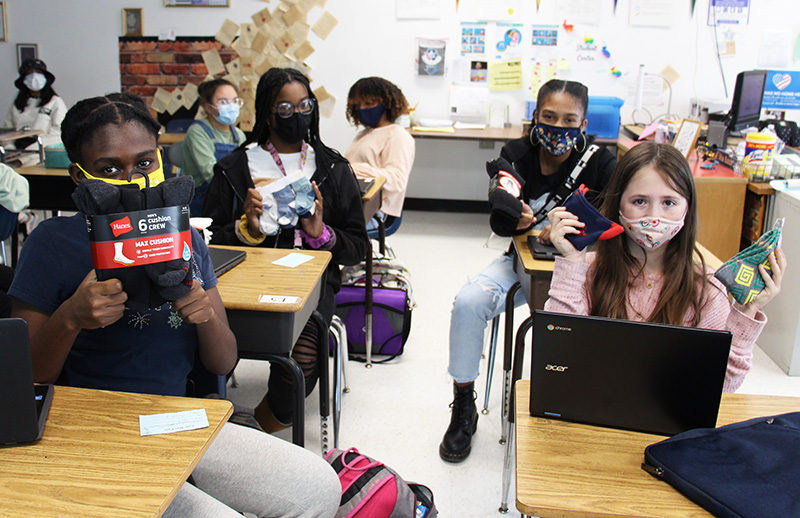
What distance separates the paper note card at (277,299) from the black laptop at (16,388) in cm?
62

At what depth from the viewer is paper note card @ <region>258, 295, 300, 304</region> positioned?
1.58 metres

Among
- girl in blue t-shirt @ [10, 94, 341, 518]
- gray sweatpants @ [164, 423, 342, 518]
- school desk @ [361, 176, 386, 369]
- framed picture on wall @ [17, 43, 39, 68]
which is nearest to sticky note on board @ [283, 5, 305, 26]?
framed picture on wall @ [17, 43, 39, 68]

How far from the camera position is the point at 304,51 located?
5.05 m

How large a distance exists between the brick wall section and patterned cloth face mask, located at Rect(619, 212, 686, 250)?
14.3 feet

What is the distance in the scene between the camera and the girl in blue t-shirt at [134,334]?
118 cm

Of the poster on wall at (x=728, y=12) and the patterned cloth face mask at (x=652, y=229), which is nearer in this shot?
the patterned cloth face mask at (x=652, y=229)

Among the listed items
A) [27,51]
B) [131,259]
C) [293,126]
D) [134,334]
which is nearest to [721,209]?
[293,126]

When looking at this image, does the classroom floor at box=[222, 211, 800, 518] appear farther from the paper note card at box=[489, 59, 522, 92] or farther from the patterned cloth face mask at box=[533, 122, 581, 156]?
the paper note card at box=[489, 59, 522, 92]

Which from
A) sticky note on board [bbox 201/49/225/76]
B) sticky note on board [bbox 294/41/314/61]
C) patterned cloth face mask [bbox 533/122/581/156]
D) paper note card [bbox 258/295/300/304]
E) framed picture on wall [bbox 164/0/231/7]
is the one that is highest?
framed picture on wall [bbox 164/0/231/7]

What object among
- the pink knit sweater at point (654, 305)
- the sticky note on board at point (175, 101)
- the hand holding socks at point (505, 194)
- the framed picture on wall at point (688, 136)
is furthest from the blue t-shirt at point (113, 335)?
the sticky note on board at point (175, 101)

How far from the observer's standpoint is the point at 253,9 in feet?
16.5

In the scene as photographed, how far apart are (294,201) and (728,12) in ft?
13.4

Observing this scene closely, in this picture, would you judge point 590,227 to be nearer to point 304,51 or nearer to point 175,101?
point 304,51

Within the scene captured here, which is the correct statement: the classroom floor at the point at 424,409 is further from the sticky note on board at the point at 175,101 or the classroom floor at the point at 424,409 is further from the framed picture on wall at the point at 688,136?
the sticky note on board at the point at 175,101
